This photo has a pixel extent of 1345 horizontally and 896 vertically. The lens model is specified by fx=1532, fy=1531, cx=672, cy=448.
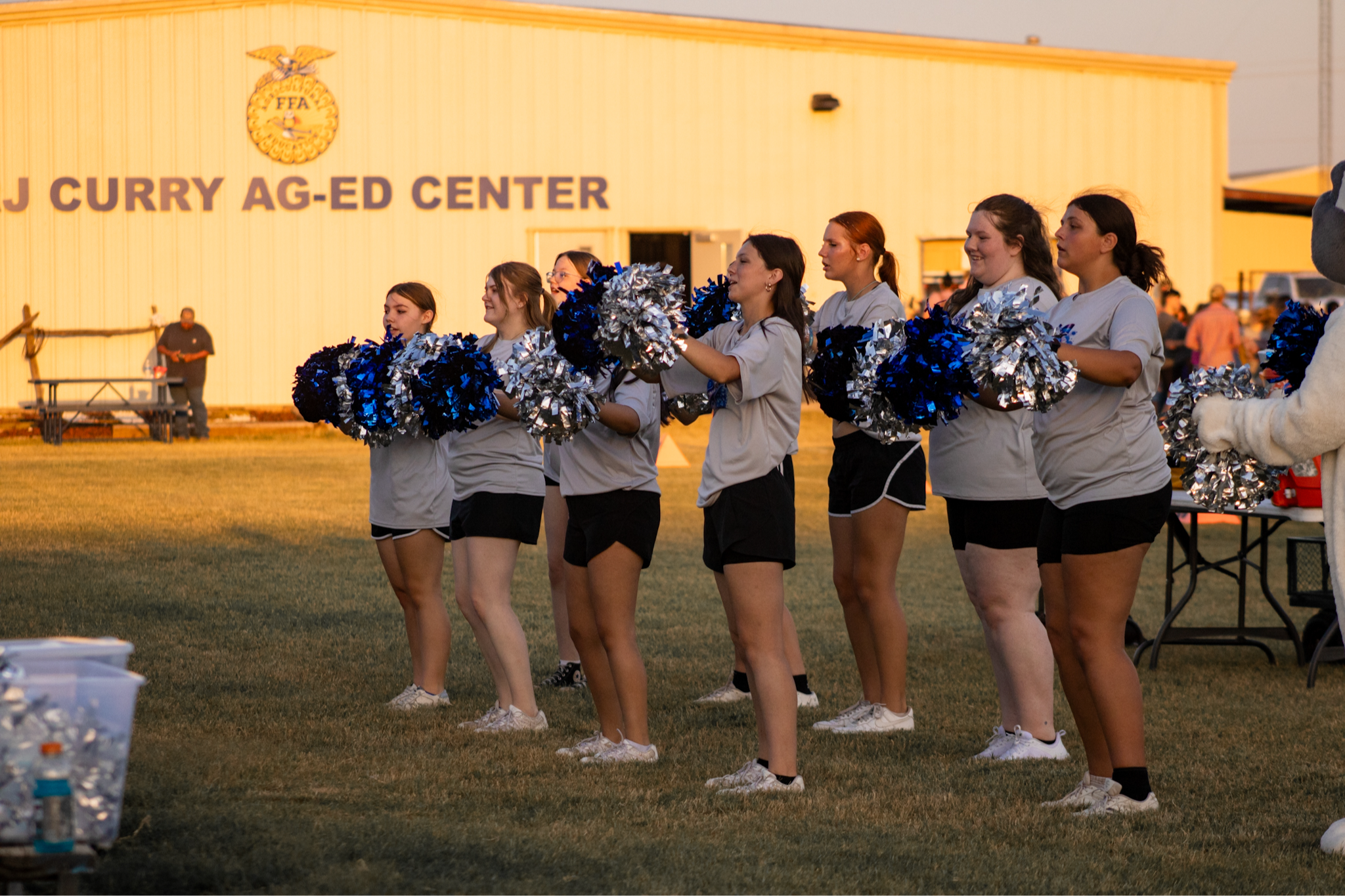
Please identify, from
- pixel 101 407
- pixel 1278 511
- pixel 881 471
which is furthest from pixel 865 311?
pixel 101 407

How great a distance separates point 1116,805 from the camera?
15.3 ft

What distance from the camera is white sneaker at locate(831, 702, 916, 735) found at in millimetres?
5988

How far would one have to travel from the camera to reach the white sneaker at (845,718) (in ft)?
19.9

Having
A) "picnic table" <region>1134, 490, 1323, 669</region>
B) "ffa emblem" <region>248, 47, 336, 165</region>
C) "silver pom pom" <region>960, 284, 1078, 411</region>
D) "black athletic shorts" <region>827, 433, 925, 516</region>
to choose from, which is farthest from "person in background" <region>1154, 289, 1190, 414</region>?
"silver pom pom" <region>960, 284, 1078, 411</region>

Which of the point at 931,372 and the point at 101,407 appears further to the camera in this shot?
the point at 101,407

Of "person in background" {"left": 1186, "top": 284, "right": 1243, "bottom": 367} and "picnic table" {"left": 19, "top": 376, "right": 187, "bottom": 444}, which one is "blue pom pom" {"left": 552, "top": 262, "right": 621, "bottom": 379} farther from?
"picnic table" {"left": 19, "top": 376, "right": 187, "bottom": 444}

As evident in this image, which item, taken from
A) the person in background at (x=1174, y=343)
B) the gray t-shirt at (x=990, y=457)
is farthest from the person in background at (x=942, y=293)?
the person in background at (x=1174, y=343)

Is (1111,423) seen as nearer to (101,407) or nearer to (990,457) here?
(990,457)

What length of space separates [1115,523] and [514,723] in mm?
2511

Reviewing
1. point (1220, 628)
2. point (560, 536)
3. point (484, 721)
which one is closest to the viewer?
point (484, 721)

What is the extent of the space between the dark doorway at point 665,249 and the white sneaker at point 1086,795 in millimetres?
19127

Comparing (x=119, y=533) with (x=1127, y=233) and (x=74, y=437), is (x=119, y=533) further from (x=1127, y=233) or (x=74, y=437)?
(x=74, y=437)

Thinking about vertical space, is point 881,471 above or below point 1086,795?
above

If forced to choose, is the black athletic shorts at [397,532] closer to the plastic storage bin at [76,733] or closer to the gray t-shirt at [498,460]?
the gray t-shirt at [498,460]
